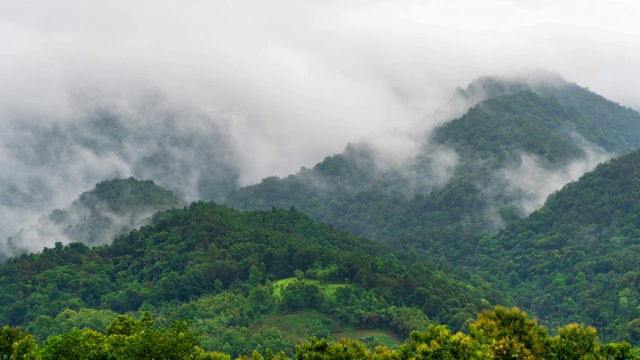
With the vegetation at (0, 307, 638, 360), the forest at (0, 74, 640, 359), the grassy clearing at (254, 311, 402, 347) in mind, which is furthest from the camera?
the grassy clearing at (254, 311, 402, 347)

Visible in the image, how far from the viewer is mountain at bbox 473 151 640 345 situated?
11512cm

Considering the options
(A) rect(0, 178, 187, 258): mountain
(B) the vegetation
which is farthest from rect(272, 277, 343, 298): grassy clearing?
(B) the vegetation

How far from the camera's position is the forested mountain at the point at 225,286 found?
94812mm

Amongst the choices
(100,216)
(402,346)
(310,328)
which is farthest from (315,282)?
(100,216)

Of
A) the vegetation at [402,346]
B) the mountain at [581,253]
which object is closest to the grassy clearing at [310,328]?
the mountain at [581,253]

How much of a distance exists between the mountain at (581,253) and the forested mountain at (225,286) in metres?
12.2

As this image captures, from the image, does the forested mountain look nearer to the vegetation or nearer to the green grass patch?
the green grass patch

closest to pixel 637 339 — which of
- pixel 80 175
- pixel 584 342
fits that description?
pixel 584 342

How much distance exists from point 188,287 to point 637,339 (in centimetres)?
5423

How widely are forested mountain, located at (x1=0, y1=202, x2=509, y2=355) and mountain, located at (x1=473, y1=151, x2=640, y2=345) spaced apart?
1217 cm

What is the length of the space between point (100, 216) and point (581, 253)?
8714cm

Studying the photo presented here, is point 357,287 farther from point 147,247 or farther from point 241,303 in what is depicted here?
point 147,247

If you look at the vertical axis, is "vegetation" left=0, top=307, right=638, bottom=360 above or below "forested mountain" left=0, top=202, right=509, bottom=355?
below

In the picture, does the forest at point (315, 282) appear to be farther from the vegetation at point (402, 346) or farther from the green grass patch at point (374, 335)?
the green grass patch at point (374, 335)
